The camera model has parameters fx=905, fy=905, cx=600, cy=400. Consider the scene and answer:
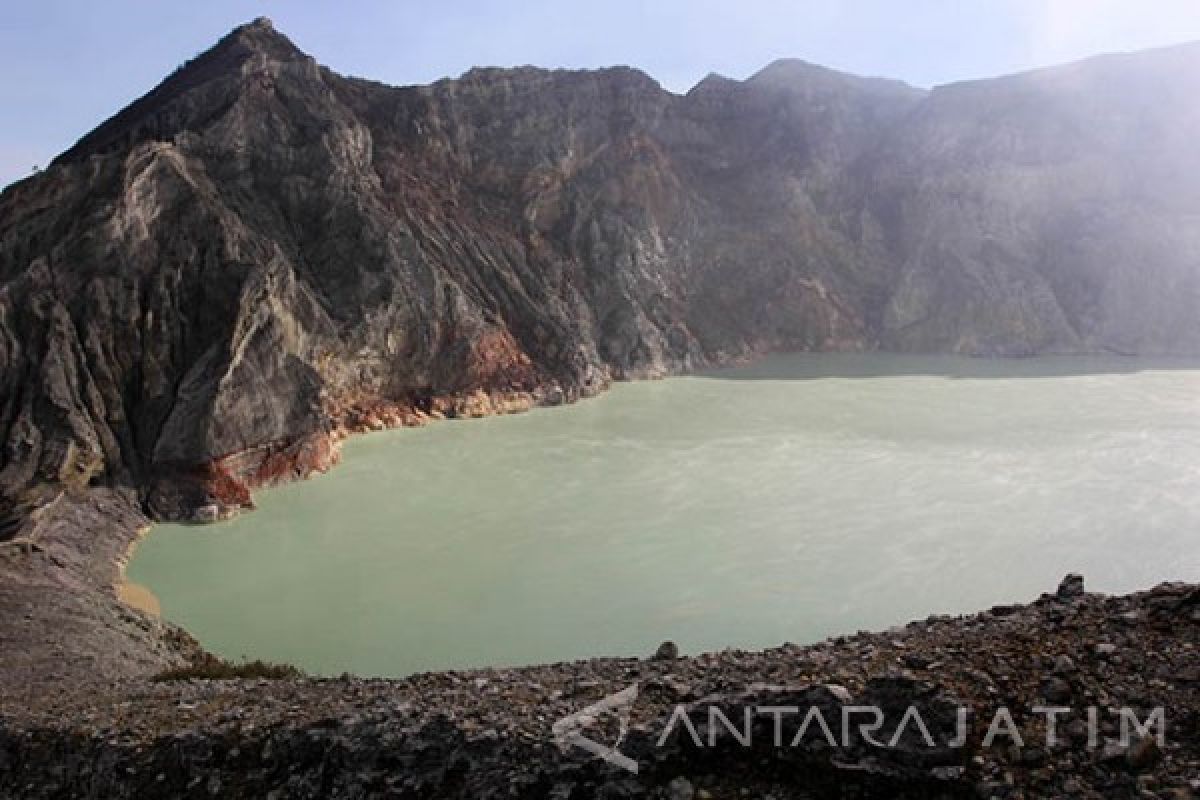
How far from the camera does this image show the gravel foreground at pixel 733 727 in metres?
4.52

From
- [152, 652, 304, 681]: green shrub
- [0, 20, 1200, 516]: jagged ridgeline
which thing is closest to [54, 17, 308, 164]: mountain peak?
[0, 20, 1200, 516]: jagged ridgeline


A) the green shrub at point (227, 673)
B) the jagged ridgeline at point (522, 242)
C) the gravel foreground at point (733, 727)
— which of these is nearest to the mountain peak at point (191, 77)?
the jagged ridgeline at point (522, 242)

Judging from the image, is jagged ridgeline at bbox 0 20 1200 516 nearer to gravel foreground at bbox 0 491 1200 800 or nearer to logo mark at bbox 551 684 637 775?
gravel foreground at bbox 0 491 1200 800

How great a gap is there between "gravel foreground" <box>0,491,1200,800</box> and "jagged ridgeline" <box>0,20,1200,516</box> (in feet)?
51.0

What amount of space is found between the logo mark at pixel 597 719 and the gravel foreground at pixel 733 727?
45mm

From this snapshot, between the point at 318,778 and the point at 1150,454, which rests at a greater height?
the point at 1150,454

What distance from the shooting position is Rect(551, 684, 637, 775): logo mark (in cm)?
516

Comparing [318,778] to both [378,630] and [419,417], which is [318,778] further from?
[419,417]

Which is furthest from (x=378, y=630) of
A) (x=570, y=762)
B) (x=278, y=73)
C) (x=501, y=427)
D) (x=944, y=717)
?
(x=278, y=73)

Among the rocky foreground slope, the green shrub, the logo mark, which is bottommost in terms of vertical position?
the green shrub

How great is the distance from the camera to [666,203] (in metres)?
54.5

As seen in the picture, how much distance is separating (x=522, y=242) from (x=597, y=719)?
41.6 m

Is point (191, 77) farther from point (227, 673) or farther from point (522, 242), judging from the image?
point (227, 673)

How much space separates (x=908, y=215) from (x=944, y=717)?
58.5 m
